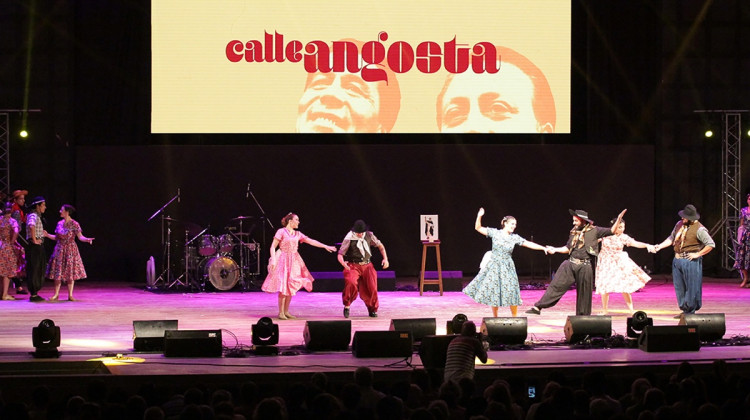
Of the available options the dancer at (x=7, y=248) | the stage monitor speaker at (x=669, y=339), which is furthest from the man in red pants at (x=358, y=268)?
the dancer at (x=7, y=248)

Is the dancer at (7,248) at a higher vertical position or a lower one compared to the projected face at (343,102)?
lower

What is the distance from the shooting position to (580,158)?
18531mm

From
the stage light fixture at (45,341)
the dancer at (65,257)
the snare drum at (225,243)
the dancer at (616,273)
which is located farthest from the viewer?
the snare drum at (225,243)

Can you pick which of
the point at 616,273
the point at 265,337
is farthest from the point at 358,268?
the point at 616,273

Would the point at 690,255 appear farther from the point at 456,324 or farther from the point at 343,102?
the point at 343,102

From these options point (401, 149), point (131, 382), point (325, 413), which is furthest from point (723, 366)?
point (401, 149)

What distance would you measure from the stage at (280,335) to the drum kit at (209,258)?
1.05 ft

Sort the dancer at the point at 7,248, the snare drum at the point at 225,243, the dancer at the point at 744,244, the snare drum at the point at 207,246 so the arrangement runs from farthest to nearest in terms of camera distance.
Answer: the dancer at the point at 744,244, the snare drum at the point at 225,243, the snare drum at the point at 207,246, the dancer at the point at 7,248

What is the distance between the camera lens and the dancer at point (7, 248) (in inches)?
587

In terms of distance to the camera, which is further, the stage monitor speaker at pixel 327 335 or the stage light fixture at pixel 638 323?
the stage light fixture at pixel 638 323

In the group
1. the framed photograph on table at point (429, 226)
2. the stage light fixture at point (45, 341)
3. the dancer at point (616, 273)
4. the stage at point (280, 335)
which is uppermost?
the framed photograph on table at point (429, 226)

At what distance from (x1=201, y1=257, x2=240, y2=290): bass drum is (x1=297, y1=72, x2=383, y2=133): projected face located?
276 centimetres

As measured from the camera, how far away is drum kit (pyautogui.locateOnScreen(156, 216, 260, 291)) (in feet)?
54.0

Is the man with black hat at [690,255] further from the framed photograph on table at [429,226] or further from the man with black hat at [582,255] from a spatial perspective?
the framed photograph on table at [429,226]
